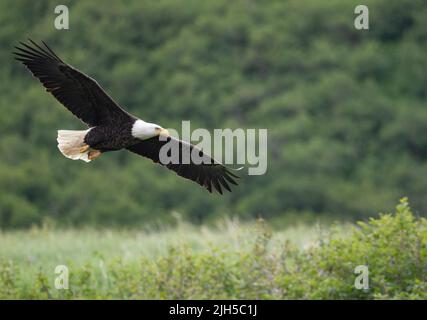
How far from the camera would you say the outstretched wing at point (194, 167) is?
10641 millimetres

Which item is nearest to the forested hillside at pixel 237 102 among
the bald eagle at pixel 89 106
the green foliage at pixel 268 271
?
the green foliage at pixel 268 271

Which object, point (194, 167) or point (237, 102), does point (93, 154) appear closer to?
point (194, 167)

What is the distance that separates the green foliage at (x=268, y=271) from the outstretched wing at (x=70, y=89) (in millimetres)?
1824

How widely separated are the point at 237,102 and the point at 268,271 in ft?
80.9

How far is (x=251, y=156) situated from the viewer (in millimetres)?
29172

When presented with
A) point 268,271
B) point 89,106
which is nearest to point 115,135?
point 89,106

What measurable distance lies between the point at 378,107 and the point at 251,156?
729 centimetres

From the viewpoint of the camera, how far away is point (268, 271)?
34.1 feet

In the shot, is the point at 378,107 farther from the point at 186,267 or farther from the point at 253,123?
the point at 186,267

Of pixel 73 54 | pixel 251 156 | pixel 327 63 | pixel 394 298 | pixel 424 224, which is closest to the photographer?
pixel 394 298

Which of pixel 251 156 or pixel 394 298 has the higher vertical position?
pixel 251 156

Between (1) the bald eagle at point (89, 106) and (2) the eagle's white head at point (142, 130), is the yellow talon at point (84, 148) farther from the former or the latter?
(2) the eagle's white head at point (142, 130)

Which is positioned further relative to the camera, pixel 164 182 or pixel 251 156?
pixel 164 182

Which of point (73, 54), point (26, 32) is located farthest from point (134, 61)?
point (26, 32)
